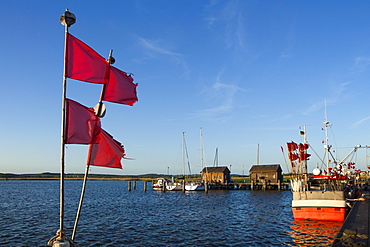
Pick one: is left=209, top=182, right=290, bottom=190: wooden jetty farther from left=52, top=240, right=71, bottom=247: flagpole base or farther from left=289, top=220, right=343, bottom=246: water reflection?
left=52, top=240, right=71, bottom=247: flagpole base

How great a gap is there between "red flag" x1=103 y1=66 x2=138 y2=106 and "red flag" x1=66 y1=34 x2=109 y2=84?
1.10 feet

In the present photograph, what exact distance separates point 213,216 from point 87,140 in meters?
29.8

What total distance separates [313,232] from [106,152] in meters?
20.4

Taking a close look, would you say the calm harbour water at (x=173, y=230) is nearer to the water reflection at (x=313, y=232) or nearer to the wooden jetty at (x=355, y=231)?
the water reflection at (x=313, y=232)

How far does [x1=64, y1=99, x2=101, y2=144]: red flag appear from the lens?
25.9ft

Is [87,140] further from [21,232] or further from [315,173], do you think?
[315,173]

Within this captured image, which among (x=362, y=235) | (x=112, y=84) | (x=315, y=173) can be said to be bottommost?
(x=362, y=235)

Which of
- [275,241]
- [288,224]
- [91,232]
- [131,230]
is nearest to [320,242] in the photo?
[275,241]

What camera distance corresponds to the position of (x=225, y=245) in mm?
21250

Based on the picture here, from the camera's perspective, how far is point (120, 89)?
888 cm

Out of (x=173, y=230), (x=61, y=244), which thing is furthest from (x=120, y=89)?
(x=173, y=230)

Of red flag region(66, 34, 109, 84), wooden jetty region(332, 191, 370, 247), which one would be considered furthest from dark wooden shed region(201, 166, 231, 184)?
red flag region(66, 34, 109, 84)

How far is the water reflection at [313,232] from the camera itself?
69.1 ft

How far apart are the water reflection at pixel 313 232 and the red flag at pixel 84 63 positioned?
19.0 meters
